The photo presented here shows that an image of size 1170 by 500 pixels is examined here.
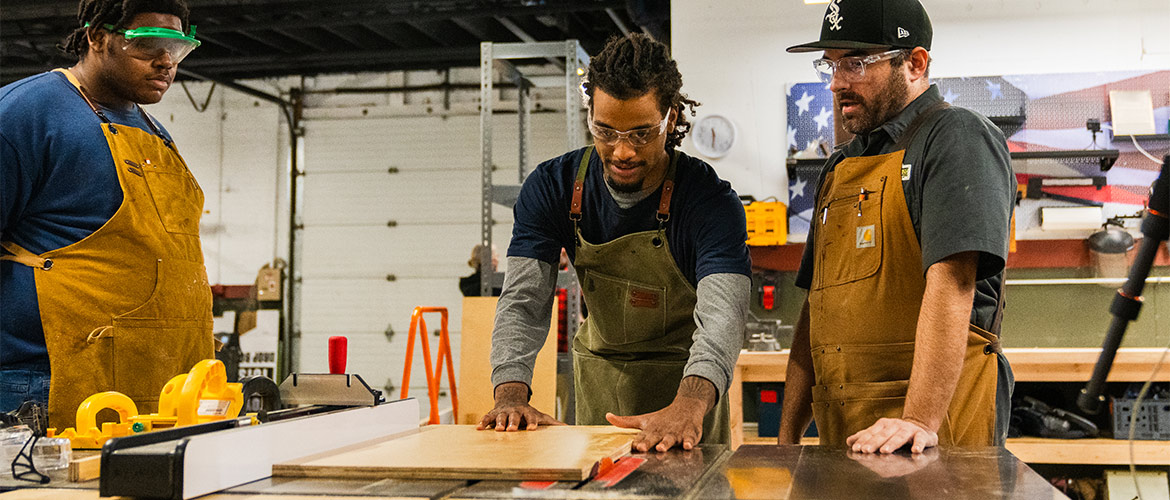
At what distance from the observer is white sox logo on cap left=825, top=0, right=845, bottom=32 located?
5.99 feet

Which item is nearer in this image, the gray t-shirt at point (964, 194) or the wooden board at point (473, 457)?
the wooden board at point (473, 457)

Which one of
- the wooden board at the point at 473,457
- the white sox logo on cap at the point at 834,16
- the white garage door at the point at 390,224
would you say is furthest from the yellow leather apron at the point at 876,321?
the white garage door at the point at 390,224

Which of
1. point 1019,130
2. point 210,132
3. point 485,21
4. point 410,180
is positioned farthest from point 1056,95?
point 210,132

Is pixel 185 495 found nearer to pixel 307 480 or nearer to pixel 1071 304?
pixel 307 480

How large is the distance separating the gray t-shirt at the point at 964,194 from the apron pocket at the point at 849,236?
0.27ft

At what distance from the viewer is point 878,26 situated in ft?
5.82

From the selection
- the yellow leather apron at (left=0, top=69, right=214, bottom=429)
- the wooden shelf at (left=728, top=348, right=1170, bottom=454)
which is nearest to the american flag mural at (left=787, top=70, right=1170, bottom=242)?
the wooden shelf at (left=728, top=348, right=1170, bottom=454)

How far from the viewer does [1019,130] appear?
4988 millimetres

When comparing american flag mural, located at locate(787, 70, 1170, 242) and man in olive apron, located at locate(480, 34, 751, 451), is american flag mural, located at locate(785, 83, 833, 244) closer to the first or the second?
american flag mural, located at locate(787, 70, 1170, 242)

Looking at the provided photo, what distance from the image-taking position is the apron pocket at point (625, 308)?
2068 millimetres

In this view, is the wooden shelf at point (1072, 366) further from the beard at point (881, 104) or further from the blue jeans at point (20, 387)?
the blue jeans at point (20, 387)

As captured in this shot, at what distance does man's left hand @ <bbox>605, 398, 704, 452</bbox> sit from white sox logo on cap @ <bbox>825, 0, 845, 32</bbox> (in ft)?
2.76

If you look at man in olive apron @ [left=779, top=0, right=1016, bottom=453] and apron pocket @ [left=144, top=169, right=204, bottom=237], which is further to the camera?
apron pocket @ [left=144, top=169, right=204, bottom=237]

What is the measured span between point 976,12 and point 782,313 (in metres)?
2.03
